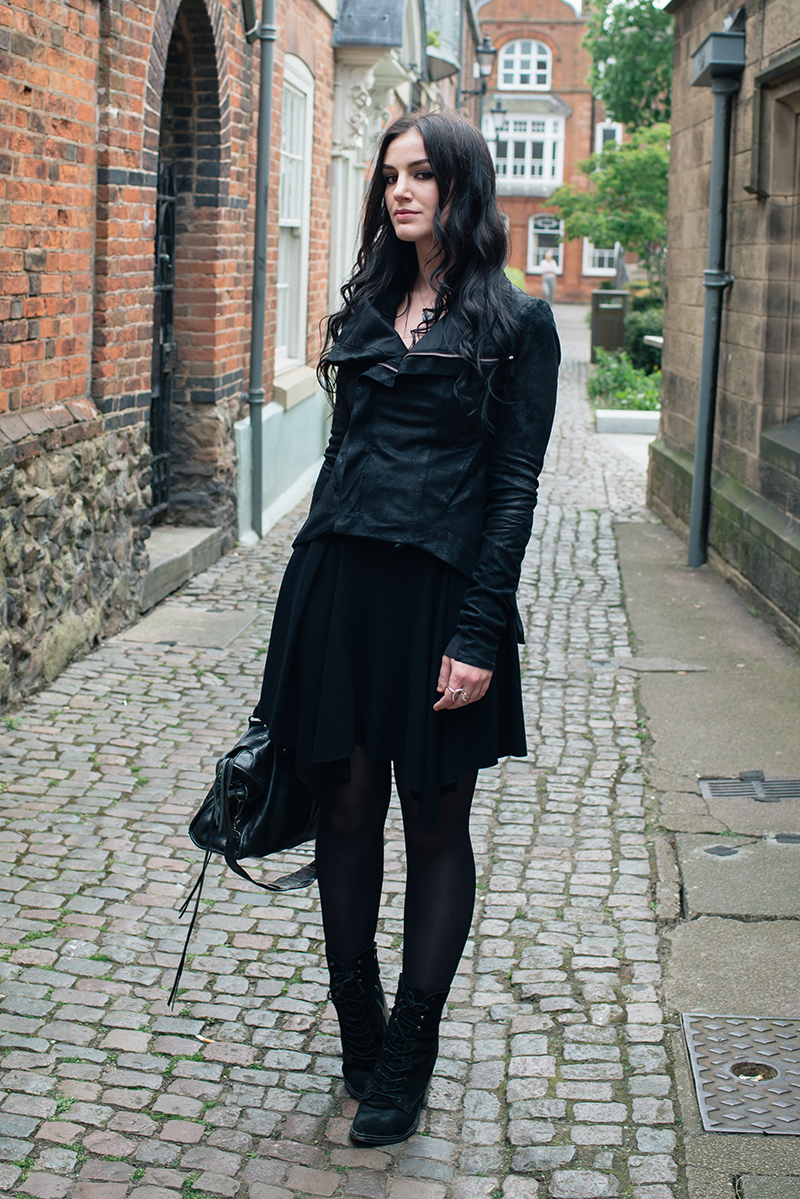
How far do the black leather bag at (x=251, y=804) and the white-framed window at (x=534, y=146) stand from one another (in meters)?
50.7

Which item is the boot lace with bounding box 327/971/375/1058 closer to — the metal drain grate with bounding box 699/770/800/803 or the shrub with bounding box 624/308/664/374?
the metal drain grate with bounding box 699/770/800/803

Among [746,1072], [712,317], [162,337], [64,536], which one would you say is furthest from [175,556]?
[746,1072]

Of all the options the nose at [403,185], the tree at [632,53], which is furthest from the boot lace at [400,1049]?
the tree at [632,53]

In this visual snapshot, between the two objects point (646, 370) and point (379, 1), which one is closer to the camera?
point (379, 1)

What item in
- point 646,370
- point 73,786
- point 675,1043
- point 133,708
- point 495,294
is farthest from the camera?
point 646,370

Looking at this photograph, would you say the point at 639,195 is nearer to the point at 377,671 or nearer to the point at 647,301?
the point at 647,301

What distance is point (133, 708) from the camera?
5.36m

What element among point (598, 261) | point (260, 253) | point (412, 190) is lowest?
point (412, 190)

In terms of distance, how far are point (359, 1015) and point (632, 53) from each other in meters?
30.6

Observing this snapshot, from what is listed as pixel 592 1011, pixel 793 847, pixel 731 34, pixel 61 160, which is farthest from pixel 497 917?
pixel 731 34

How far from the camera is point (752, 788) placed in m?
4.72

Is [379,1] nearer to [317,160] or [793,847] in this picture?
[317,160]

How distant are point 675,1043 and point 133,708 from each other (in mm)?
2939

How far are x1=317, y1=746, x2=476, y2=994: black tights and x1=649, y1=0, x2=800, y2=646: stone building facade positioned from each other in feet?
13.7
